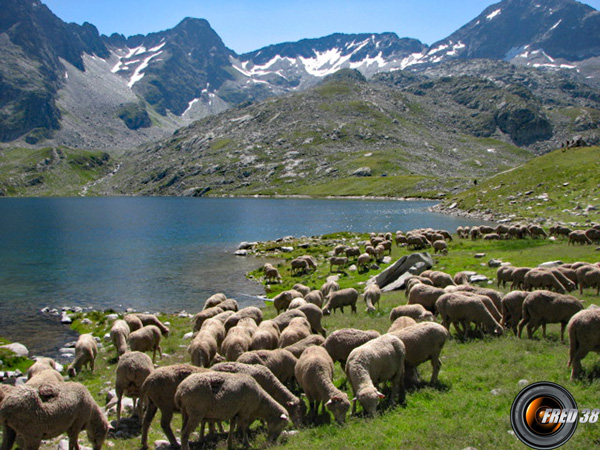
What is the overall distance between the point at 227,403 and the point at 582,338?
1123 cm

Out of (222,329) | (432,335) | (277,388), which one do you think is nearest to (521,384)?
(432,335)

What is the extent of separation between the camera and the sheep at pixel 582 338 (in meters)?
12.8

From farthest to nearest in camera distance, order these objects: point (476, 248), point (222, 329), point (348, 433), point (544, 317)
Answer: point (476, 248), point (222, 329), point (544, 317), point (348, 433)

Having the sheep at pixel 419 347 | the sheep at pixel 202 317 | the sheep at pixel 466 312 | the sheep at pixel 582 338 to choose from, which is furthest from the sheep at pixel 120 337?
the sheep at pixel 582 338

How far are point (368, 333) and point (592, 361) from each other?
7585mm

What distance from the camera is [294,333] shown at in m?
17.6

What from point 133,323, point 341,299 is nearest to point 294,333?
point 341,299

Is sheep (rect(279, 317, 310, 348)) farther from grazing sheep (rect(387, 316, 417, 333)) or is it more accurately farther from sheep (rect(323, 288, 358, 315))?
sheep (rect(323, 288, 358, 315))

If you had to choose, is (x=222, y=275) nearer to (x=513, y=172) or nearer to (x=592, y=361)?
(x=592, y=361)

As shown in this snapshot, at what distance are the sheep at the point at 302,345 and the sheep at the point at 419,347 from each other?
328cm

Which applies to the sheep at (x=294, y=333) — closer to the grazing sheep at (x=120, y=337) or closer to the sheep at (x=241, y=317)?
the sheep at (x=241, y=317)

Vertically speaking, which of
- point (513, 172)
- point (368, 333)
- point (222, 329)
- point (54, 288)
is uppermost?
point (513, 172)

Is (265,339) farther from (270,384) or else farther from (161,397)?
(161,397)

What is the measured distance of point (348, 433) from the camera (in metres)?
10.9
